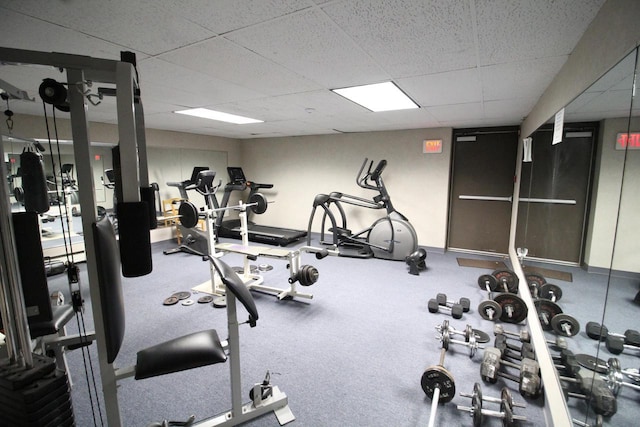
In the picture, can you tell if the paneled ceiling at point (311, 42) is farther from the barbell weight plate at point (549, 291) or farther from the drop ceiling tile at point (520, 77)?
the barbell weight plate at point (549, 291)

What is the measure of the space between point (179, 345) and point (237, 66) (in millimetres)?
1802

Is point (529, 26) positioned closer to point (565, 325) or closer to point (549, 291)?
point (565, 325)

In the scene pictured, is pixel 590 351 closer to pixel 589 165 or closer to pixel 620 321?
pixel 620 321

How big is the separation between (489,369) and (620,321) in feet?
2.63

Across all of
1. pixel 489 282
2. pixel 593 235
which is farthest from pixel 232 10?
pixel 489 282

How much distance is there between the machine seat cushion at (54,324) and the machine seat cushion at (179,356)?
1.43 ft

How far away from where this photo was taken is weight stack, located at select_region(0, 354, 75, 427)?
813 mm

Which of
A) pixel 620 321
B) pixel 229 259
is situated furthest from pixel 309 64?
pixel 229 259

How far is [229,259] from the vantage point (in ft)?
15.4

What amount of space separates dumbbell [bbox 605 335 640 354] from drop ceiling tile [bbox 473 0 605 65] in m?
1.55

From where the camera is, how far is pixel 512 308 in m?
2.67

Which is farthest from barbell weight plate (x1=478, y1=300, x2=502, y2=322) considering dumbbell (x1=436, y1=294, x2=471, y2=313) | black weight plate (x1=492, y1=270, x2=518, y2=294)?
black weight plate (x1=492, y1=270, x2=518, y2=294)

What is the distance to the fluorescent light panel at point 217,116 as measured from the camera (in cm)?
363

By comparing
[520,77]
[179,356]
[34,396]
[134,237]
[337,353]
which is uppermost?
[520,77]
